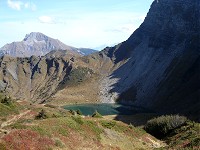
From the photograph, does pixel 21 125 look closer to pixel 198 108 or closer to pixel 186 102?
pixel 198 108

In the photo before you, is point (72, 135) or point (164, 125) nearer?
point (72, 135)

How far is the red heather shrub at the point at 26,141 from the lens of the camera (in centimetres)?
3604

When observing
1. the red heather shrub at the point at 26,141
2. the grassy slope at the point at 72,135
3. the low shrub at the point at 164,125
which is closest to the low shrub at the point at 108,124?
the grassy slope at the point at 72,135

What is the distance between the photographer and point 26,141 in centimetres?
3775

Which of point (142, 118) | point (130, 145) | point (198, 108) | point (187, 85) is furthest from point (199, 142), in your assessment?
point (187, 85)

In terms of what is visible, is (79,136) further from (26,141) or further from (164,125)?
(164,125)

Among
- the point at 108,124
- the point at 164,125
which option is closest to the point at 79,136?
the point at 108,124

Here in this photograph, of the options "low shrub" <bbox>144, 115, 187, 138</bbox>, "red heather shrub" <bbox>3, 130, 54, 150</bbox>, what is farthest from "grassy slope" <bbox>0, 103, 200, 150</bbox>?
"low shrub" <bbox>144, 115, 187, 138</bbox>

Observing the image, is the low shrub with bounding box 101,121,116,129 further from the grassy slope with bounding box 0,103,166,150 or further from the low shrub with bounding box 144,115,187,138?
the low shrub with bounding box 144,115,187,138

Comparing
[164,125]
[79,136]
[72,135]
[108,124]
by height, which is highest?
[72,135]

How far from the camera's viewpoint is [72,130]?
4694 centimetres

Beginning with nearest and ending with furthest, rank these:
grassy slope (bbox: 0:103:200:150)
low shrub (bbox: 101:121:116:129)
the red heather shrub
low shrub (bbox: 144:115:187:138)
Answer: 1. the red heather shrub
2. grassy slope (bbox: 0:103:200:150)
3. low shrub (bbox: 101:121:116:129)
4. low shrub (bbox: 144:115:187:138)

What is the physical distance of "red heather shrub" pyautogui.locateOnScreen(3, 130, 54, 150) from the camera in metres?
36.0

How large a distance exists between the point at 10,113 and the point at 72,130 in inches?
1527
